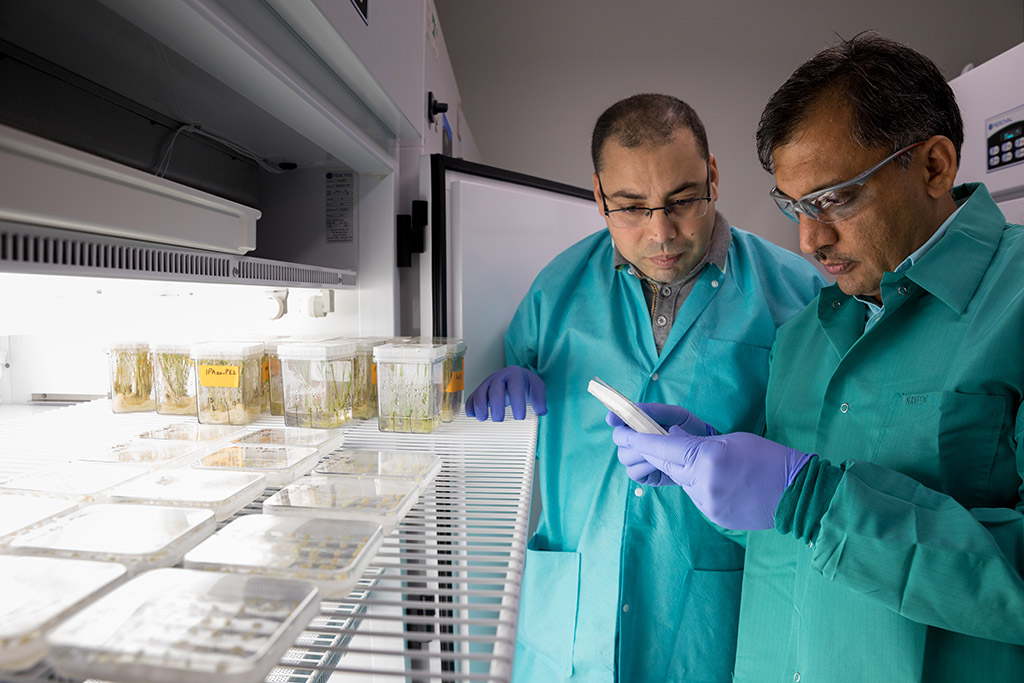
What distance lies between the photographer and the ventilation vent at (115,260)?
1.87ft

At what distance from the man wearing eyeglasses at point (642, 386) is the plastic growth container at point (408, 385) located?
18cm

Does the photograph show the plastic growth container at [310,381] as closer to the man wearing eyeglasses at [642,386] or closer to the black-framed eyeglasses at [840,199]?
the man wearing eyeglasses at [642,386]

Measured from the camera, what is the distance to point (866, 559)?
0.86m

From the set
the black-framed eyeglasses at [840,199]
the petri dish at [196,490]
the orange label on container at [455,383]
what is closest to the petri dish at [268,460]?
the petri dish at [196,490]

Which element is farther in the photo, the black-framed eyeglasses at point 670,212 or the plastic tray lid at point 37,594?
the black-framed eyeglasses at point 670,212

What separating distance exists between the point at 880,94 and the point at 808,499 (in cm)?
65

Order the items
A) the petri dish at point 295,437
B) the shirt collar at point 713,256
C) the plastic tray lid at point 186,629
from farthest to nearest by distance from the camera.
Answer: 1. the shirt collar at point 713,256
2. the petri dish at point 295,437
3. the plastic tray lid at point 186,629

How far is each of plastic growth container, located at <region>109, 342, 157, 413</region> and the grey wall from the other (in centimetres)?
244

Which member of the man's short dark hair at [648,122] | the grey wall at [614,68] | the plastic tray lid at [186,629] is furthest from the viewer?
the grey wall at [614,68]

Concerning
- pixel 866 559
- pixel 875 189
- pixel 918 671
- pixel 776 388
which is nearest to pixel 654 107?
pixel 875 189

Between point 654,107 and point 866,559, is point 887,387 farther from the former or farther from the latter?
point 654,107

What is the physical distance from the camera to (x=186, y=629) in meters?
0.50

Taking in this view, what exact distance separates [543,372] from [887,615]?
88 cm

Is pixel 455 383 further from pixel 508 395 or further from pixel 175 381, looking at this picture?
pixel 175 381
